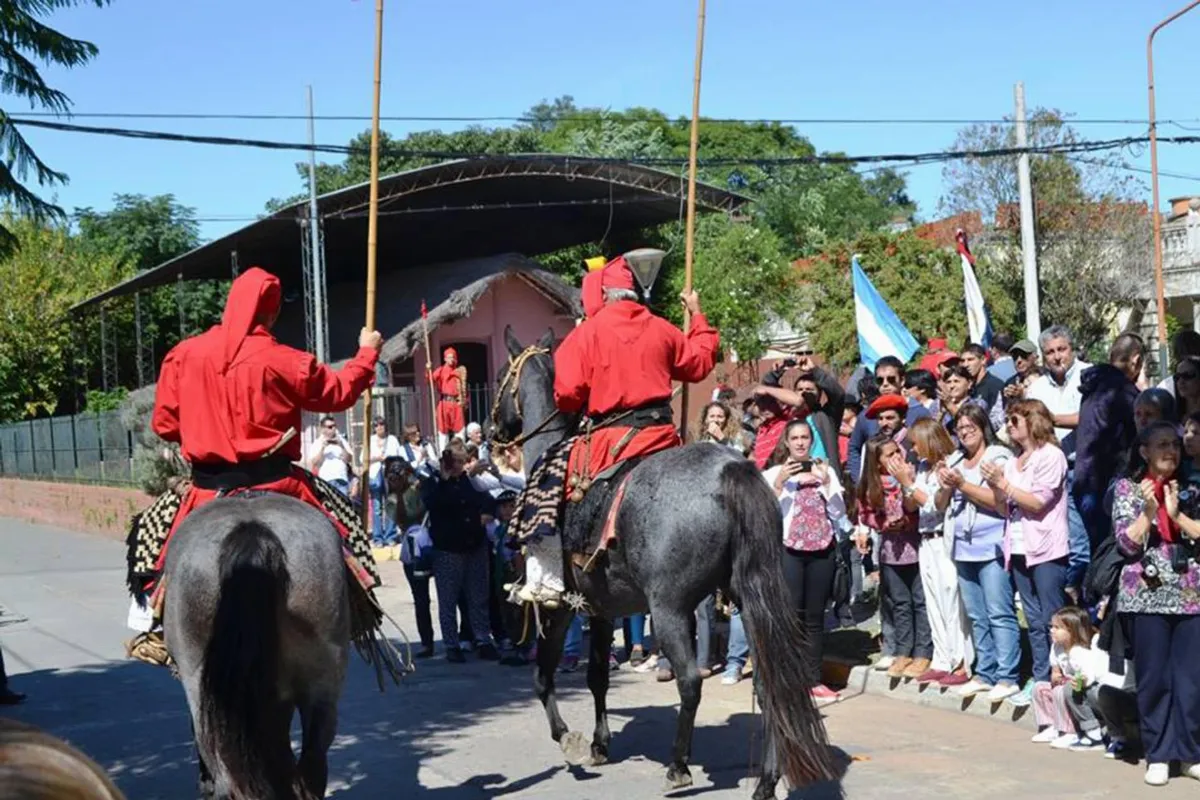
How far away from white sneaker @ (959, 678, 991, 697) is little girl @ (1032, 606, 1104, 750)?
2.96 ft

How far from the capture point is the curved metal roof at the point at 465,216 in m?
28.0

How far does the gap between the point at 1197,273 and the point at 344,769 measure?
34.2 metres

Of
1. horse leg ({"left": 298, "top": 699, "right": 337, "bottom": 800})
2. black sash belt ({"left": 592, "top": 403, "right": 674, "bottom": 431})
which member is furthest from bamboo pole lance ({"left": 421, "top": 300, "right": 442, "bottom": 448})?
horse leg ({"left": 298, "top": 699, "right": 337, "bottom": 800})

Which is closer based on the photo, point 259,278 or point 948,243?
point 259,278

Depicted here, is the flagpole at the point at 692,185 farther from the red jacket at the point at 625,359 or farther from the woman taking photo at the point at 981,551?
the woman taking photo at the point at 981,551

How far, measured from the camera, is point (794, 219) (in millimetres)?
55062

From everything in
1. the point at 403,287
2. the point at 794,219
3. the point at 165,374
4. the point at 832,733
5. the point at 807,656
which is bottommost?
the point at 832,733

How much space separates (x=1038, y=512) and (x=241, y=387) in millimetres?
4986

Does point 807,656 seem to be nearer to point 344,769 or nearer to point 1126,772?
point 1126,772

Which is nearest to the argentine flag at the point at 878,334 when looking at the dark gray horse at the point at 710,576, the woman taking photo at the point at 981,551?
the woman taking photo at the point at 981,551

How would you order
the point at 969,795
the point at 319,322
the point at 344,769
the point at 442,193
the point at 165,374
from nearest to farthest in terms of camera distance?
the point at 165,374 < the point at 969,795 < the point at 344,769 < the point at 319,322 < the point at 442,193

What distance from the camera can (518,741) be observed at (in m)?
9.69

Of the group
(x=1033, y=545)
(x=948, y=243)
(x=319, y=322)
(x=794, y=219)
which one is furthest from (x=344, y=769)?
(x=794, y=219)

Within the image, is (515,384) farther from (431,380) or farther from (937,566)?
(431,380)
